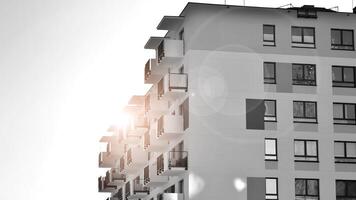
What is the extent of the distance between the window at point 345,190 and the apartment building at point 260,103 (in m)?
0.06

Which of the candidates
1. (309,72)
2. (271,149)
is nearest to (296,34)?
(309,72)

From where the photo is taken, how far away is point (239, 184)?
180 ft

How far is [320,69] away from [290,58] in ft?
7.18

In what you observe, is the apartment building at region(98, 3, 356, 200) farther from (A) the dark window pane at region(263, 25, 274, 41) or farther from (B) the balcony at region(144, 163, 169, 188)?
(B) the balcony at region(144, 163, 169, 188)

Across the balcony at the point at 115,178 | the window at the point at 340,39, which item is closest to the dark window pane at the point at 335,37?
the window at the point at 340,39

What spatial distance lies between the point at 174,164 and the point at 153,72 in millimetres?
8816

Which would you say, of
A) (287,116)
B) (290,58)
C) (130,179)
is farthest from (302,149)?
(130,179)

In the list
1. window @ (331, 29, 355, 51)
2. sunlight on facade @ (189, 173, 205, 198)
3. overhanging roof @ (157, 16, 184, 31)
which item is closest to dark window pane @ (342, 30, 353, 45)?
window @ (331, 29, 355, 51)

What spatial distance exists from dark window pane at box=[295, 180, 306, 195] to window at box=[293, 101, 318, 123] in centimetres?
395

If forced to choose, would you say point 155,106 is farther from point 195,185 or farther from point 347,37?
point 347,37

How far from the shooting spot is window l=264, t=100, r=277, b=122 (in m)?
56.7

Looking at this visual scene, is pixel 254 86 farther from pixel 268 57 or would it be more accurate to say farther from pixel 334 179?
pixel 334 179

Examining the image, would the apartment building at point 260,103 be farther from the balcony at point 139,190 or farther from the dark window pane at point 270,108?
the balcony at point 139,190

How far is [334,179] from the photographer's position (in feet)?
186
